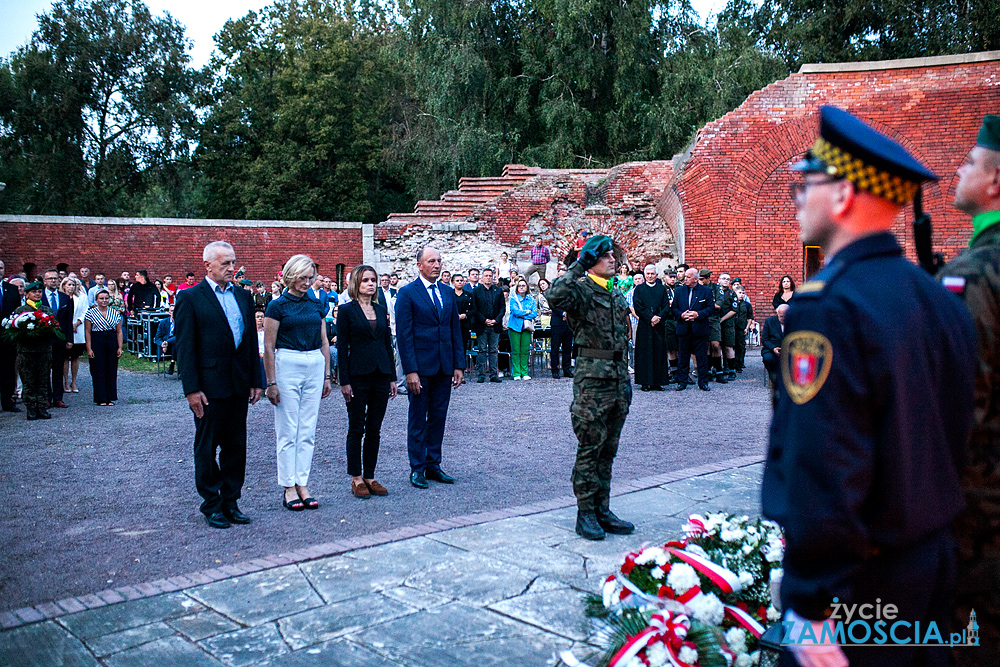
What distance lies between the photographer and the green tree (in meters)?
36.1

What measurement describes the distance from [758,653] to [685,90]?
2902 cm

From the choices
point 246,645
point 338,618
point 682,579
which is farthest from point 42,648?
point 682,579

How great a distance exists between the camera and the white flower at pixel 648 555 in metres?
3.83

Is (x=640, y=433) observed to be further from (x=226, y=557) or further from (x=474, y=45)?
(x=474, y=45)

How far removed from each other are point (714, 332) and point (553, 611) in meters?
11.1

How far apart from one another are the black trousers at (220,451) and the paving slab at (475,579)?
2.00m

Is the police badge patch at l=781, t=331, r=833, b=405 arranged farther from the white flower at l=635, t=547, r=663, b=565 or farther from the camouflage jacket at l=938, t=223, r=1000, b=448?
the white flower at l=635, t=547, r=663, b=565

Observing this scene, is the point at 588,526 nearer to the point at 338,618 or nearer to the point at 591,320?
the point at 591,320

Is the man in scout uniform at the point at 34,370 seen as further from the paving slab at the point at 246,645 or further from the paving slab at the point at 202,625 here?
the paving slab at the point at 246,645

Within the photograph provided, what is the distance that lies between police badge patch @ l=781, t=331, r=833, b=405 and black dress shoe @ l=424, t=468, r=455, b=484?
5616 millimetres

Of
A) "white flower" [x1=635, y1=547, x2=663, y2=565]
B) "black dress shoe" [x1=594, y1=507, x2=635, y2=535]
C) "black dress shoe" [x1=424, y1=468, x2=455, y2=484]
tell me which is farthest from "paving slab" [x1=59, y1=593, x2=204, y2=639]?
"black dress shoe" [x1=424, y1=468, x2=455, y2=484]

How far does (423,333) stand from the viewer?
7.10 meters

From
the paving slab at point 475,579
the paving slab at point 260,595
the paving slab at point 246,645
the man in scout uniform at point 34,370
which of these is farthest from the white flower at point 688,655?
the man in scout uniform at point 34,370

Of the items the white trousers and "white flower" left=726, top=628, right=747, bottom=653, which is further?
the white trousers
